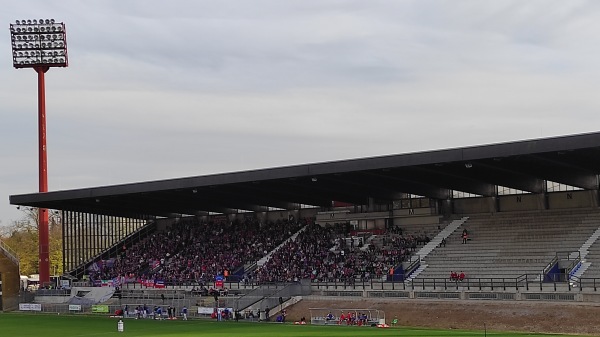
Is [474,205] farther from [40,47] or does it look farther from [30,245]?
[30,245]

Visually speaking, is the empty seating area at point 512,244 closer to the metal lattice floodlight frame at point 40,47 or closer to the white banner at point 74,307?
the white banner at point 74,307

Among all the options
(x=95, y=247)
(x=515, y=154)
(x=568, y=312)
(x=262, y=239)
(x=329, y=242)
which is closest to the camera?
(x=568, y=312)

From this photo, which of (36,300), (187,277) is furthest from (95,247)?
(187,277)

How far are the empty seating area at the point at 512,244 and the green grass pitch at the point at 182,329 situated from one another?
925 centimetres

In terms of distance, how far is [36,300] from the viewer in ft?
243

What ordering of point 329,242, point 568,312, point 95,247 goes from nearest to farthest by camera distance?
point 568,312 → point 329,242 → point 95,247

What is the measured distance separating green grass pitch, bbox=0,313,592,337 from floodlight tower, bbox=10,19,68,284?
74.0ft

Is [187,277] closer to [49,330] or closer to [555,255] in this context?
[49,330]

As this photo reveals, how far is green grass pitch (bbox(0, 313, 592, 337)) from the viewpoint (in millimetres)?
43188

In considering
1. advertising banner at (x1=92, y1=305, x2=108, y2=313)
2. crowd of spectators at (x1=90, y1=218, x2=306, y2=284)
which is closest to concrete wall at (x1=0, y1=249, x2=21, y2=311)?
crowd of spectators at (x1=90, y1=218, x2=306, y2=284)

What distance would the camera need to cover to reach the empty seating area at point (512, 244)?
172 feet

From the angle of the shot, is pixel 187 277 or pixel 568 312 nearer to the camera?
pixel 568 312

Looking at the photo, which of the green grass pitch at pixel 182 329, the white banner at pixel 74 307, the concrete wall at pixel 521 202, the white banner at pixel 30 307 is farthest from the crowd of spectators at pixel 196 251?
the concrete wall at pixel 521 202

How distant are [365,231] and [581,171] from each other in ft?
61.1
